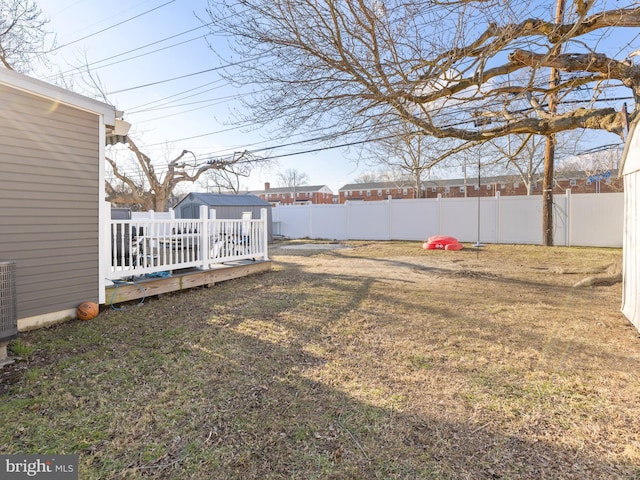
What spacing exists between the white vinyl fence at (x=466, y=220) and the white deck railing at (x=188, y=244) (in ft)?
26.0

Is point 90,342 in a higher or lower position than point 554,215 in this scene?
lower

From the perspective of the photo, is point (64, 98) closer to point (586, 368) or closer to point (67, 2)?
point (586, 368)

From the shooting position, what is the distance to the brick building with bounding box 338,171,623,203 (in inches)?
1218

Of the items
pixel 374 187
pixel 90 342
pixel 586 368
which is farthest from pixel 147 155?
pixel 374 187

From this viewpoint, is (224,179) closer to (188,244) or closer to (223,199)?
(223,199)

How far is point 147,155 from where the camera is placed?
53.4 ft


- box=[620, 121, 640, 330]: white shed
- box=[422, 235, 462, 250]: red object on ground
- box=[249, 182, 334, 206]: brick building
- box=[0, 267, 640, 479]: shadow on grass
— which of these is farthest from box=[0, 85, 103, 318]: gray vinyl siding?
box=[249, 182, 334, 206]: brick building

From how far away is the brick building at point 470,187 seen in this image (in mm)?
30942

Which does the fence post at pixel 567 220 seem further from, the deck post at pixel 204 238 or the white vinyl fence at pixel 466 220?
the deck post at pixel 204 238

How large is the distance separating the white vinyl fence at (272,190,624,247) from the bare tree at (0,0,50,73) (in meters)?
11.7

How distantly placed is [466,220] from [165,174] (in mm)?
14821

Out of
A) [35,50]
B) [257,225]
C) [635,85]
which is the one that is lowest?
[257,225]

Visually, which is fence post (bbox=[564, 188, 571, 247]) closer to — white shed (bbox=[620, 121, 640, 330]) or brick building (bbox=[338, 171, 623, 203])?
white shed (bbox=[620, 121, 640, 330])

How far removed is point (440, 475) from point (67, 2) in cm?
1223
